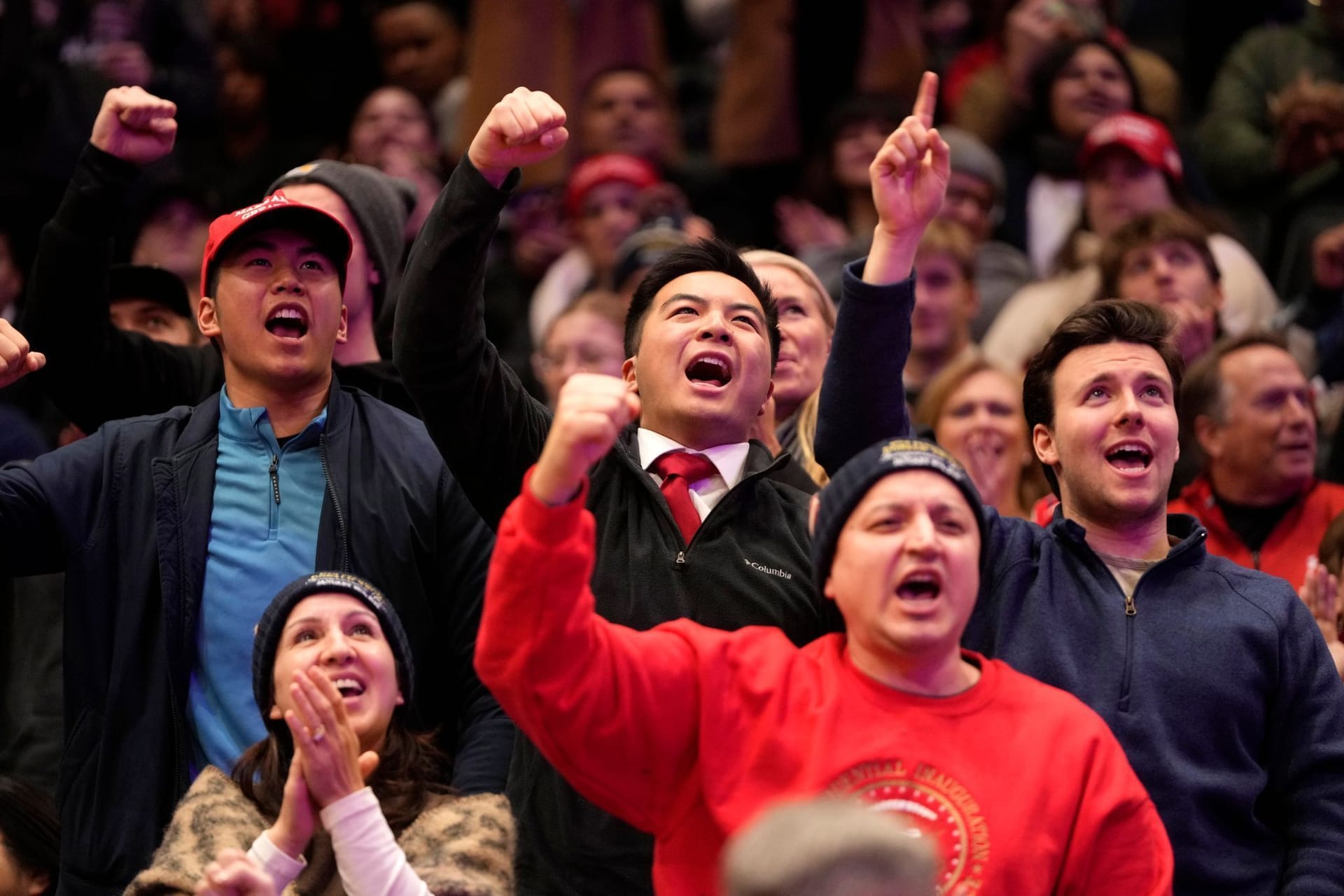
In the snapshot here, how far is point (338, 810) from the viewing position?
3.42 m

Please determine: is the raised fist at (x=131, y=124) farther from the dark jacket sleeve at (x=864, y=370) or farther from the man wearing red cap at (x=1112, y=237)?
the man wearing red cap at (x=1112, y=237)

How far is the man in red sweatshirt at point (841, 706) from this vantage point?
3.07 metres

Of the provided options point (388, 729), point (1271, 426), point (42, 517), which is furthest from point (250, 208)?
point (1271, 426)

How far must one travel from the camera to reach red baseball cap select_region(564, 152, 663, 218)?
7758mm

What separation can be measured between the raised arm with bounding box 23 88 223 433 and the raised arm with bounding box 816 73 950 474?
1.70m

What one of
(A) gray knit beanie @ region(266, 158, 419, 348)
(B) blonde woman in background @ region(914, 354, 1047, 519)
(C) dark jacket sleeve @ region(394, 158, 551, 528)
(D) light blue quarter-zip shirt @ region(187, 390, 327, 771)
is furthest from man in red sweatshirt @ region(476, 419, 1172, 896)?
(B) blonde woman in background @ region(914, 354, 1047, 519)

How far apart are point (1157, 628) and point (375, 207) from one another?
7.75 ft

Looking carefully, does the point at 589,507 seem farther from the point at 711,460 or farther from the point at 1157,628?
the point at 1157,628

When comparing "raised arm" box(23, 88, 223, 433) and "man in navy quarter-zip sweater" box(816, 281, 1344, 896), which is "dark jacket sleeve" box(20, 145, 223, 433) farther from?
"man in navy quarter-zip sweater" box(816, 281, 1344, 896)

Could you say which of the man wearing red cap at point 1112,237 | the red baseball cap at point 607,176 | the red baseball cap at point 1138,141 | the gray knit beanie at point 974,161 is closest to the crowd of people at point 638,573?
the man wearing red cap at point 1112,237

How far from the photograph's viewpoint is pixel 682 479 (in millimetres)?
3926

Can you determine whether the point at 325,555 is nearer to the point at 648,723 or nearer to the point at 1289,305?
the point at 648,723

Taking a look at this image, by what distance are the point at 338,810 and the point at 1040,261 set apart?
4.99m

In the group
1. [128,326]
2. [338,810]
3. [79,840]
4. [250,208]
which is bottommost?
[79,840]
